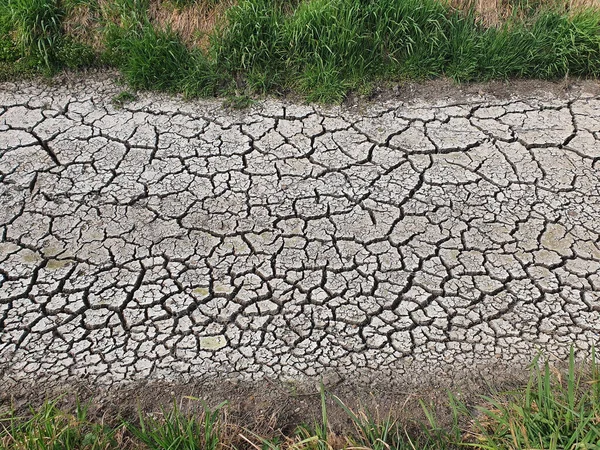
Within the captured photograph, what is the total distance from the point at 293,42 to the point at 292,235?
1550 millimetres

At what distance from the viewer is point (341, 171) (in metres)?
4.40

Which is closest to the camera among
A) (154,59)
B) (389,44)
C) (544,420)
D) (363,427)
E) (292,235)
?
(544,420)

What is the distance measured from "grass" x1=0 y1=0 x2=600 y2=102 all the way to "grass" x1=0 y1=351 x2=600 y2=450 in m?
2.48

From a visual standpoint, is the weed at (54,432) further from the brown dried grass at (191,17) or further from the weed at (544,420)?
the brown dried grass at (191,17)

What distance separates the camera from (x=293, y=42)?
4.85 m

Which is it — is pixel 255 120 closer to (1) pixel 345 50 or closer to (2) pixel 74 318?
(1) pixel 345 50

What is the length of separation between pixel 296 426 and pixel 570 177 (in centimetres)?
239

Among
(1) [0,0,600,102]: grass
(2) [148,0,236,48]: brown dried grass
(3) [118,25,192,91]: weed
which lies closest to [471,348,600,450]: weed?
(1) [0,0,600,102]: grass

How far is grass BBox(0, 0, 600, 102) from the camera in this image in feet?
15.9

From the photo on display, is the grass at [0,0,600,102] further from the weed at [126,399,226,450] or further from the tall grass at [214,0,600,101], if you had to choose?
the weed at [126,399,226,450]

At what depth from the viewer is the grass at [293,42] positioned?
15.9 ft

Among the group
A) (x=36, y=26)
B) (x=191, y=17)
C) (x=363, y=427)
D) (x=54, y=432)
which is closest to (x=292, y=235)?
(x=363, y=427)

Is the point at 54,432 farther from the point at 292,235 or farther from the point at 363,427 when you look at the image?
the point at 292,235

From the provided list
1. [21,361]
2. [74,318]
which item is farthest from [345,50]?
[21,361]
